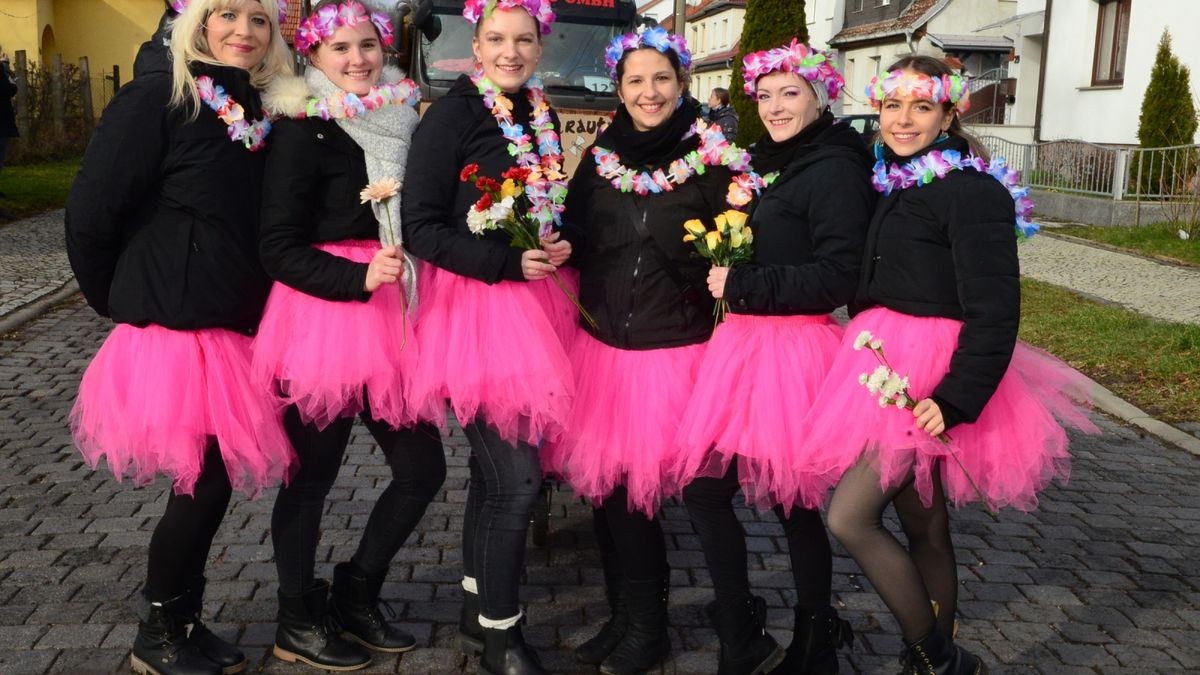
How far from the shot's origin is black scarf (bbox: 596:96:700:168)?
3.81m

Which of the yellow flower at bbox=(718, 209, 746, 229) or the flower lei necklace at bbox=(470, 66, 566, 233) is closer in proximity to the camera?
the yellow flower at bbox=(718, 209, 746, 229)

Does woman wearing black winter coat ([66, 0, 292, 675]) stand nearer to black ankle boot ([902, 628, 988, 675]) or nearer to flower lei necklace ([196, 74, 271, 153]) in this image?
flower lei necklace ([196, 74, 271, 153])

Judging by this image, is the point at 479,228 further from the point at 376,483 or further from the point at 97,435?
the point at 376,483

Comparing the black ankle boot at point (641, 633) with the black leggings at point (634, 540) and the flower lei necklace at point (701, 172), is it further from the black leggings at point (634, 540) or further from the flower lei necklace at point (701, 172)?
the flower lei necklace at point (701, 172)

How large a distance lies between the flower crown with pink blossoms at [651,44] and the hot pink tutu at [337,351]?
3.26 feet

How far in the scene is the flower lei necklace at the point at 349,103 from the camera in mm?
3672

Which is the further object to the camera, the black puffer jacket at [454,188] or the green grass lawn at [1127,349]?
the green grass lawn at [1127,349]

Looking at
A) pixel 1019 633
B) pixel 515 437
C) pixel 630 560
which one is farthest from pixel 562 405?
pixel 1019 633

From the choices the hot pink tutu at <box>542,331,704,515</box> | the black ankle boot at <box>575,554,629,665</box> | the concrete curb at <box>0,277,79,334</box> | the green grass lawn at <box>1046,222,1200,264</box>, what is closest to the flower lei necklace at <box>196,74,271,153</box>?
the hot pink tutu at <box>542,331,704,515</box>

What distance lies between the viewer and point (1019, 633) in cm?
440

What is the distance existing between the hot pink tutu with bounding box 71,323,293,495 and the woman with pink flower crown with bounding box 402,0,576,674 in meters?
0.53

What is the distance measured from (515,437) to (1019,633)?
2.08 m

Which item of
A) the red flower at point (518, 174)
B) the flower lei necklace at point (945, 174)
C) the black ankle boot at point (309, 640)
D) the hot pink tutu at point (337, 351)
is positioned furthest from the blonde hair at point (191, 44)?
the flower lei necklace at point (945, 174)

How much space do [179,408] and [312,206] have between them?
737mm
